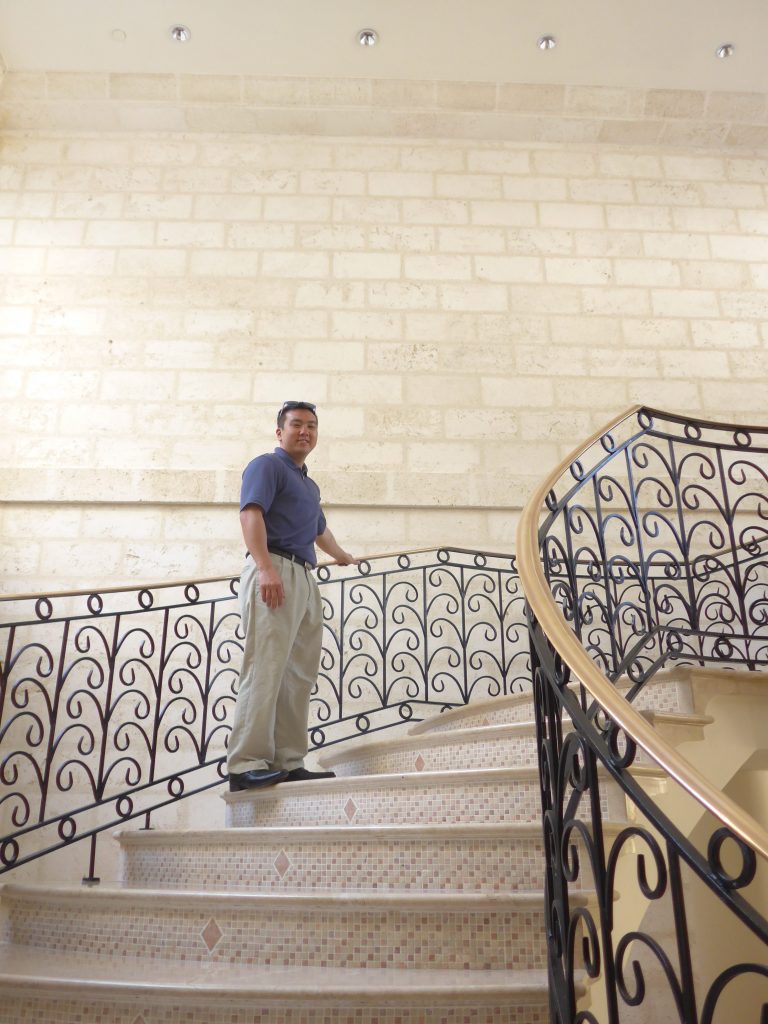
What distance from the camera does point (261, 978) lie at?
82.3 inches

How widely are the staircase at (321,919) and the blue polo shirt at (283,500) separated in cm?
98

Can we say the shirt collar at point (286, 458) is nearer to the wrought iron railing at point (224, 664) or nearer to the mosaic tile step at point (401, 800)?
the mosaic tile step at point (401, 800)

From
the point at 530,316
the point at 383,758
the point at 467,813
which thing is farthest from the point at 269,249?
the point at 467,813

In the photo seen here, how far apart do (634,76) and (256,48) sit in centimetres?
298

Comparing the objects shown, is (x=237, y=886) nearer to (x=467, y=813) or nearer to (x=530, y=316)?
(x=467, y=813)

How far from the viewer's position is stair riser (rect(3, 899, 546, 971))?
2.17 m

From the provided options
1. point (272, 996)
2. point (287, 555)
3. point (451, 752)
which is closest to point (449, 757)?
point (451, 752)

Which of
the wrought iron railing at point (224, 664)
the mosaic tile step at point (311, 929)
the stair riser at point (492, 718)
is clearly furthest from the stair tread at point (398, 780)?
the wrought iron railing at point (224, 664)

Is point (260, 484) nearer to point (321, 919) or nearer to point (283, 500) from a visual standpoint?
point (283, 500)

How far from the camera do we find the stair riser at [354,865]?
7.89 feet

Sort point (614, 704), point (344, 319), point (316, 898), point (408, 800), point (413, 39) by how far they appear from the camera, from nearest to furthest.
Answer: point (614, 704) → point (316, 898) → point (408, 800) → point (344, 319) → point (413, 39)

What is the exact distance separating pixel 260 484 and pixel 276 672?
29.0 inches

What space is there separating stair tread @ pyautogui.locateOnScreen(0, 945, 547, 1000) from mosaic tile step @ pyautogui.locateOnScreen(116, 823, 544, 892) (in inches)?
12.1

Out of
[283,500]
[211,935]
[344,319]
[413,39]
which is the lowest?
[211,935]
